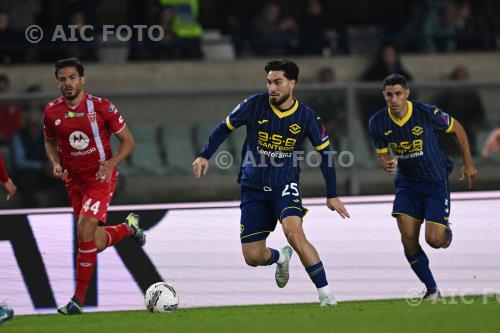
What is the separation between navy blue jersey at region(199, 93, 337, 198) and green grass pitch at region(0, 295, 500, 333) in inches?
41.8

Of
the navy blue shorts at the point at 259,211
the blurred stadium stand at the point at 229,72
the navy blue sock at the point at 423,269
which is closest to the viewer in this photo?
the navy blue shorts at the point at 259,211

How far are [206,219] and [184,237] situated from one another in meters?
0.25

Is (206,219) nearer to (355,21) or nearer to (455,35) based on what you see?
(455,35)

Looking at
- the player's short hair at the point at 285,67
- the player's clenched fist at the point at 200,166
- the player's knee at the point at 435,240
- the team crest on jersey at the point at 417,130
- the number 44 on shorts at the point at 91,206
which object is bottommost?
the player's knee at the point at 435,240

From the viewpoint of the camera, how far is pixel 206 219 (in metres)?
10.9

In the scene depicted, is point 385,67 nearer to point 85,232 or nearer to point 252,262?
point 252,262

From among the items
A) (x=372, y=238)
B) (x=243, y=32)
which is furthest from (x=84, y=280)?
(x=243, y=32)

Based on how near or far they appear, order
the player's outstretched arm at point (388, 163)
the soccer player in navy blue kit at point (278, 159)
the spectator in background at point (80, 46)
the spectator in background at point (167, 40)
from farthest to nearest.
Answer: the spectator in background at point (167, 40) < the spectator in background at point (80, 46) < the player's outstretched arm at point (388, 163) < the soccer player in navy blue kit at point (278, 159)

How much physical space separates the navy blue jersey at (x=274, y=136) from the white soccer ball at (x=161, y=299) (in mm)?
1098

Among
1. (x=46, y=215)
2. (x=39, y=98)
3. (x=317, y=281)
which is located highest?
(x=39, y=98)

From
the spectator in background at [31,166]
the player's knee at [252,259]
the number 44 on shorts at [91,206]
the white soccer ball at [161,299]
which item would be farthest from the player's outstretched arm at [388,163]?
the spectator in background at [31,166]

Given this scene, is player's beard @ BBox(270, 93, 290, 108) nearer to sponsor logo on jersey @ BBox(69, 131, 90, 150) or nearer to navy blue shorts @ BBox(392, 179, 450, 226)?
navy blue shorts @ BBox(392, 179, 450, 226)

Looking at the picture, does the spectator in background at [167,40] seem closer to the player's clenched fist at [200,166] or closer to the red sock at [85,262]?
the red sock at [85,262]

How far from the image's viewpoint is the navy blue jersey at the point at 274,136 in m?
9.65
